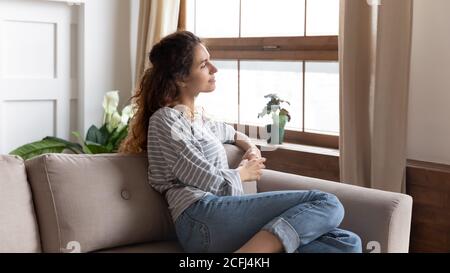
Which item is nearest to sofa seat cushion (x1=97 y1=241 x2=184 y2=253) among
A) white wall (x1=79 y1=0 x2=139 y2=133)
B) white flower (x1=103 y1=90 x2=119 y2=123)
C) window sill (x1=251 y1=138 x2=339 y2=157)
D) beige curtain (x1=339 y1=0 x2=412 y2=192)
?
beige curtain (x1=339 y1=0 x2=412 y2=192)

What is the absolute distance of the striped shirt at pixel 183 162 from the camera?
2133mm

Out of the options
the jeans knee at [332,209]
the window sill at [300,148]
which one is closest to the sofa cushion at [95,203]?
the jeans knee at [332,209]

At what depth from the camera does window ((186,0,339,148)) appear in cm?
331

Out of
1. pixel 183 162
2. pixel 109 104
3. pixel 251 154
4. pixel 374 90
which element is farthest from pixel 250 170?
pixel 109 104

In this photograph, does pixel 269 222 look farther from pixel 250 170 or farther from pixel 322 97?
pixel 322 97

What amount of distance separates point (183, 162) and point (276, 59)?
151 cm

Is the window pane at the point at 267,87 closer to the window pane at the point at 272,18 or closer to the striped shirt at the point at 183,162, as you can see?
the window pane at the point at 272,18

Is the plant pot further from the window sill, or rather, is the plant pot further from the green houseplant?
the green houseplant

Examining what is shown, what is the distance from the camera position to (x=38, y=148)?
11.7 ft

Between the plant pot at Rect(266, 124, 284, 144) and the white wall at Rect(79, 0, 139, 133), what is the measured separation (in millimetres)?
1336

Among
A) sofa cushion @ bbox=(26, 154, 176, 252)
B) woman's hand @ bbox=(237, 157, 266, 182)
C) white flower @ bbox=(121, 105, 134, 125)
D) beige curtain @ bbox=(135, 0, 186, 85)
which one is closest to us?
sofa cushion @ bbox=(26, 154, 176, 252)

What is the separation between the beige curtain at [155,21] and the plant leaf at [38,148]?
28.6 inches
